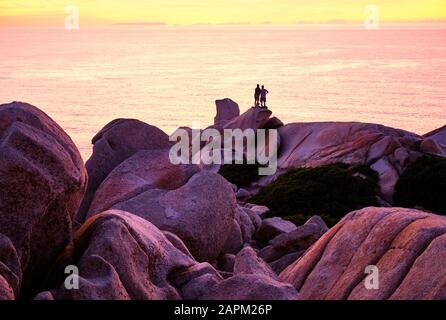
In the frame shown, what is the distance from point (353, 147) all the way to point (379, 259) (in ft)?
106

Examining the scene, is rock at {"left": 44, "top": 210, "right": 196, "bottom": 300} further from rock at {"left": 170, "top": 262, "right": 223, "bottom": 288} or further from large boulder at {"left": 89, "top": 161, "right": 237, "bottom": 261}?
large boulder at {"left": 89, "top": 161, "right": 237, "bottom": 261}

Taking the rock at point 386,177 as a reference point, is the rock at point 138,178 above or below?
above

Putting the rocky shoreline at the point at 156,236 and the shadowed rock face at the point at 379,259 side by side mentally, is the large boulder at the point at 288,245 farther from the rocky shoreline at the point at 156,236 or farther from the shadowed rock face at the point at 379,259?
the shadowed rock face at the point at 379,259

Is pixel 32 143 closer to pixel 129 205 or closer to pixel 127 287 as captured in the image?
pixel 127 287

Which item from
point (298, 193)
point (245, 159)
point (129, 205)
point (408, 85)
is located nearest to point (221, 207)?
point (129, 205)

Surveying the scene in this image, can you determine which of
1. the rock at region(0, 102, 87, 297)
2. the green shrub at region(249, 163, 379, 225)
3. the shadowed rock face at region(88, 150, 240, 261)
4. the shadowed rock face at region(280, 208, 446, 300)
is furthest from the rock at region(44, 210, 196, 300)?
the green shrub at region(249, 163, 379, 225)

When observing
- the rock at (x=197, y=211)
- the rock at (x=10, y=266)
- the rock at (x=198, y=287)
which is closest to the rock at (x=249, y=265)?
the rock at (x=198, y=287)

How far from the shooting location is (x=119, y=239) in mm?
11281

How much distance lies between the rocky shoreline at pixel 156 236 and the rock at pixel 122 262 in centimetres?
2

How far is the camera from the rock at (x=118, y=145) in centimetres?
1970

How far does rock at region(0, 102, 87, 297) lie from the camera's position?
10.9 m

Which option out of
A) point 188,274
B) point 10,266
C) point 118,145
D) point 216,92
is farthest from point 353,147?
point 216,92

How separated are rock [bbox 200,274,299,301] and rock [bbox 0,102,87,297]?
92.0 inches

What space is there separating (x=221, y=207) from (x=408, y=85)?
139 metres
